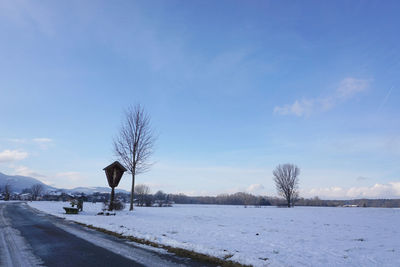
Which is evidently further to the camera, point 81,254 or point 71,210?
point 71,210

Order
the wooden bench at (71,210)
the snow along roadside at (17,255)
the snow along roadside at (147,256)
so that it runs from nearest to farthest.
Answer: the snow along roadside at (17,255)
the snow along roadside at (147,256)
the wooden bench at (71,210)

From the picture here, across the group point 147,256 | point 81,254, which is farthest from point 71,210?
point 147,256

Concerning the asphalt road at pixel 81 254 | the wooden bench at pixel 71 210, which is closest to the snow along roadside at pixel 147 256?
the asphalt road at pixel 81 254

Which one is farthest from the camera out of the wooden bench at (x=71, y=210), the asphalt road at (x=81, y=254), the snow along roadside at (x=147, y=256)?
the wooden bench at (x=71, y=210)

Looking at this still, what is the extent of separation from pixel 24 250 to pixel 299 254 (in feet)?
27.2

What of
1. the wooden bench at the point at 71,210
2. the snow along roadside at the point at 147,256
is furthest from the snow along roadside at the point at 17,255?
the wooden bench at the point at 71,210

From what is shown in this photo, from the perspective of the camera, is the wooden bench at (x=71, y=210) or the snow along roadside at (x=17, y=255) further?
the wooden bench at (x=71, y=210)

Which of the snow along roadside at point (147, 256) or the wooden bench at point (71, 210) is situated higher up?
the snow along roadside at point (147, 256)

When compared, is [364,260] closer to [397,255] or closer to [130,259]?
[397,255]

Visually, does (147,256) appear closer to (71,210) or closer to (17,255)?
(17,255)

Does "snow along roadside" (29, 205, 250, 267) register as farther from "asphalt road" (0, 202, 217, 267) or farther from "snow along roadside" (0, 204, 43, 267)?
"snow along roadside" (0, 204, 43, 267)

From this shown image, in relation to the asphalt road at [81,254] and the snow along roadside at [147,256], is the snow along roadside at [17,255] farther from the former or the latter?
the snow along roadside at [147,256]

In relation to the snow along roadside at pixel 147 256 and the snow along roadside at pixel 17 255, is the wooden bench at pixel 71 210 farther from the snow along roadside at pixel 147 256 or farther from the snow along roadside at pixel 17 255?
the snow along roadside at pixel 147 256

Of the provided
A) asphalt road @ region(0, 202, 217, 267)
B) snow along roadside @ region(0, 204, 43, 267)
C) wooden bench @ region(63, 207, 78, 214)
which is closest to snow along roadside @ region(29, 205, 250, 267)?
asphalt road @ region(0, 202, 217, 267)
